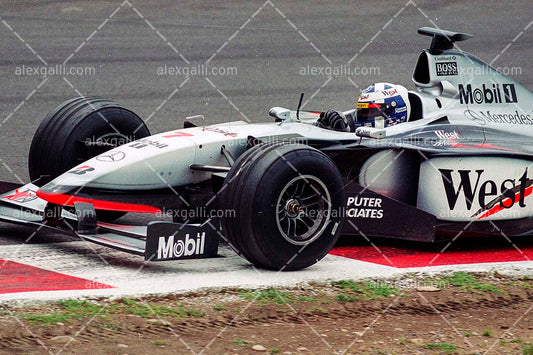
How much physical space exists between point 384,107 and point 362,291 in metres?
2.08

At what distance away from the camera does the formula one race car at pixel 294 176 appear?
6719 mm

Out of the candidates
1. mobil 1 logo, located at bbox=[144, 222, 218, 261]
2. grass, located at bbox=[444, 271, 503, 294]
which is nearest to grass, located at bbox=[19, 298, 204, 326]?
mobil 1 logo, located at bbox=[144, 222, 218, 261]

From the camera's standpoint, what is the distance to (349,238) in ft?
26.2

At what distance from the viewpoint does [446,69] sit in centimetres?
860

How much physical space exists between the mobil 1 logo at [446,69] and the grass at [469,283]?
2.12m

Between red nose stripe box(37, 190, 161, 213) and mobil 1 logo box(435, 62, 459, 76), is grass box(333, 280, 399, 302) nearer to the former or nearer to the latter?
red nose stripe box(37, 190, 161, 213)

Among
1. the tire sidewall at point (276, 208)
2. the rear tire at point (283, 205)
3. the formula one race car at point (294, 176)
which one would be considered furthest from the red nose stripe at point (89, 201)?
the tire sidewall at point (276, 208)

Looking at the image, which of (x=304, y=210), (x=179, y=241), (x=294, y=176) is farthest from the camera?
(x=304, y=210)

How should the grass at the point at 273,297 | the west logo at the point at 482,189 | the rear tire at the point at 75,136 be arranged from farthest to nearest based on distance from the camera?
the rear tire at the point at 75,136 < the west logo at the point at 482,189 < the grass at the point at 273,297

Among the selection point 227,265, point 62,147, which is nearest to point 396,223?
point 227,265

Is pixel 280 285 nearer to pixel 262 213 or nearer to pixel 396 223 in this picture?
pixel 262 213

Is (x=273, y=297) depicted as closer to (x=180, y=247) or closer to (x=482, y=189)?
(x=180, y=247)

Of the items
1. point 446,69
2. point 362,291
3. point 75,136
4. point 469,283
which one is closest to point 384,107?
point 446,69

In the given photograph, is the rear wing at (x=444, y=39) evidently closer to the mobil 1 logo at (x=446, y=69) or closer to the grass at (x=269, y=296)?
the mobil 1 logo at (x=446, y=69)
